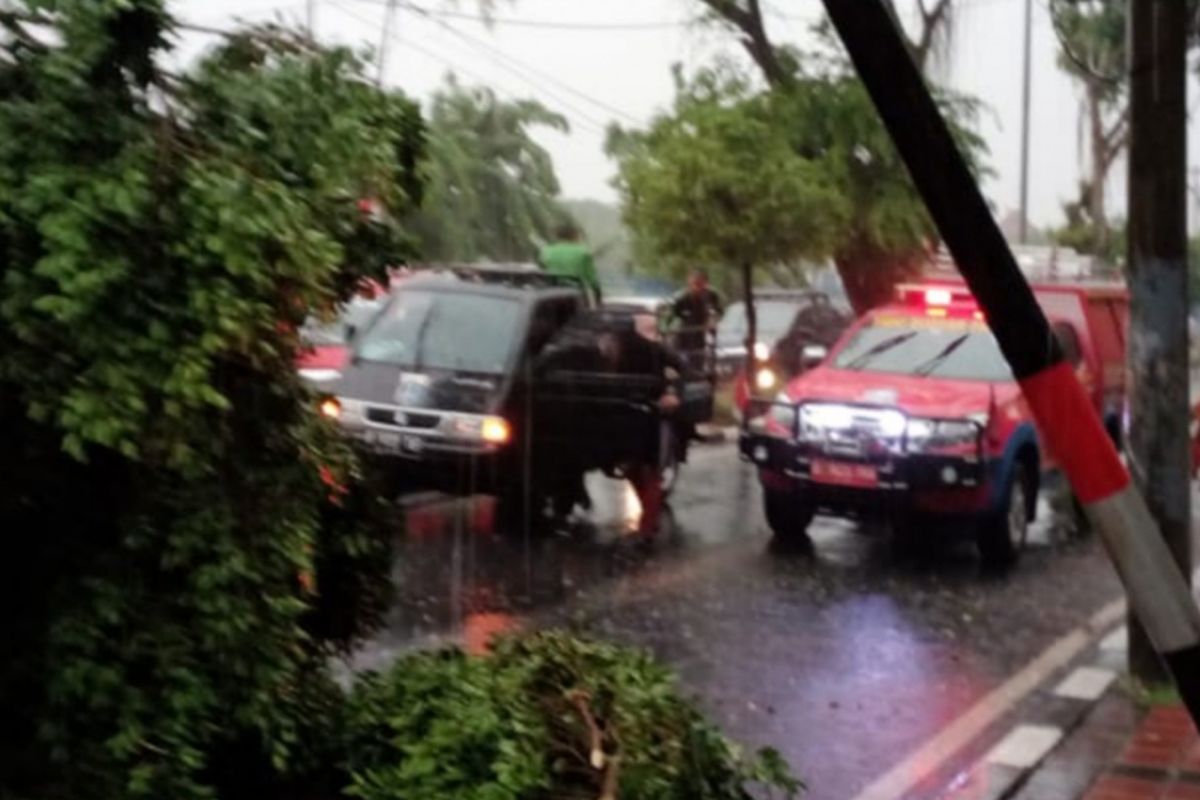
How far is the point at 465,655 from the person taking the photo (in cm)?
524

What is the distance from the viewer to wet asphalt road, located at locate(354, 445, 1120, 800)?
8.23m

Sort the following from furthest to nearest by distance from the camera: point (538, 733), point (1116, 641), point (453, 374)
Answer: point (453, 374) < point (1116, 641) < point (538, 733)

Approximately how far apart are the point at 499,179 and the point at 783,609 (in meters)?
6.74

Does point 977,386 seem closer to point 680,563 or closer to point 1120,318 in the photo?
point 680,563

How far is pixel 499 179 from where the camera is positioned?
645 inches

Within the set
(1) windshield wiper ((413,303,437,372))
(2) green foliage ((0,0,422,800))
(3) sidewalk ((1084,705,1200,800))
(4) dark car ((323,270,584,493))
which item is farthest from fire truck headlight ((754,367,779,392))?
(2) green foliage ((0,0,422,800))

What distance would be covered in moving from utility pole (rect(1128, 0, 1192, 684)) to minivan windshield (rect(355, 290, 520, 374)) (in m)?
6.20

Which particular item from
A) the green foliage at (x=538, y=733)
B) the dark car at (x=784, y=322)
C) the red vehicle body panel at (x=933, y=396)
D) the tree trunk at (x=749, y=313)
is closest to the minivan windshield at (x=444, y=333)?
the red vehicle body panel at (x=933, y=396)

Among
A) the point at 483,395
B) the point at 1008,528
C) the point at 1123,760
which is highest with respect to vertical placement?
the point at 483,395

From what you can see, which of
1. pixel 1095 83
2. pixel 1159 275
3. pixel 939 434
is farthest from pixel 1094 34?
pixel 1159 275

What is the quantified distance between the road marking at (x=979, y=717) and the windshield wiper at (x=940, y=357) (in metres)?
2.92

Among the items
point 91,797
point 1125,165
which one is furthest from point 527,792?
point 1125,165

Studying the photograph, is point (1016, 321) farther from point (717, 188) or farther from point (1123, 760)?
point (717, 188)

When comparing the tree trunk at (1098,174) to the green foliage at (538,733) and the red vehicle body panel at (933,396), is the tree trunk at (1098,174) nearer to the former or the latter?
the red vehicle body panel at (933,396)
